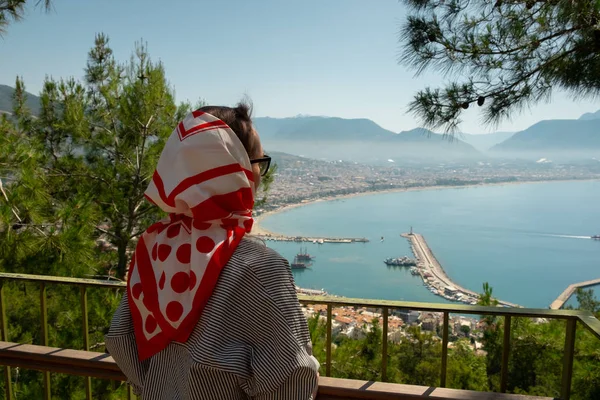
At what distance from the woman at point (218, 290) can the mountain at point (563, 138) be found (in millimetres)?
82401

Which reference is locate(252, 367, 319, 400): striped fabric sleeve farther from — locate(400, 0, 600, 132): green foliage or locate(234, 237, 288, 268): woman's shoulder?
locate(400, 0, 600, 132): green foliage

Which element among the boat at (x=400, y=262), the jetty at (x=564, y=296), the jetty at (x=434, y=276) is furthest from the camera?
the boat at (x=400, y=262)

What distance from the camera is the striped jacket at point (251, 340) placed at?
0.65 metres

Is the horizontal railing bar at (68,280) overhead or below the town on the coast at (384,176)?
overhead

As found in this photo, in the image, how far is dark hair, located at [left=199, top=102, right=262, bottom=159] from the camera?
75 cm

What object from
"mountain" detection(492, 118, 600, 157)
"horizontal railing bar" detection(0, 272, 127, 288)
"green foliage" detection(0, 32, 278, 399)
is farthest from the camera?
"mountain" detection(492, 118, 600, 157)

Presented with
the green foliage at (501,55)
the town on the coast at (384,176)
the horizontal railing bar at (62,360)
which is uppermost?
the green foliage at (501,55)

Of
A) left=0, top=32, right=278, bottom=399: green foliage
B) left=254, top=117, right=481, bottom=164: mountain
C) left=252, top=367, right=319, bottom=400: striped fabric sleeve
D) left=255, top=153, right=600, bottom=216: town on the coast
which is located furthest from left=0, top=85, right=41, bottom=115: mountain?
left=254, top=117, right=481, bottom=164: mountain

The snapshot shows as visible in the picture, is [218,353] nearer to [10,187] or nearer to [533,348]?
[533,348]

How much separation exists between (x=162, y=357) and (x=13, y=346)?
1171 millimetres

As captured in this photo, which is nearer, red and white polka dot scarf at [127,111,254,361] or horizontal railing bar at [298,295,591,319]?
red and white polka dot scarf at [127,111,254,361]

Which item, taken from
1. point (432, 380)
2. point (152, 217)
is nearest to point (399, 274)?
point (152, 217)

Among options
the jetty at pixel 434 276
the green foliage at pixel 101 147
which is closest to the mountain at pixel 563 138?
the jetty at pixel 434 276

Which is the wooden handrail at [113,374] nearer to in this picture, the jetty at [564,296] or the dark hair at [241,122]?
the dark hair at [241,122]
